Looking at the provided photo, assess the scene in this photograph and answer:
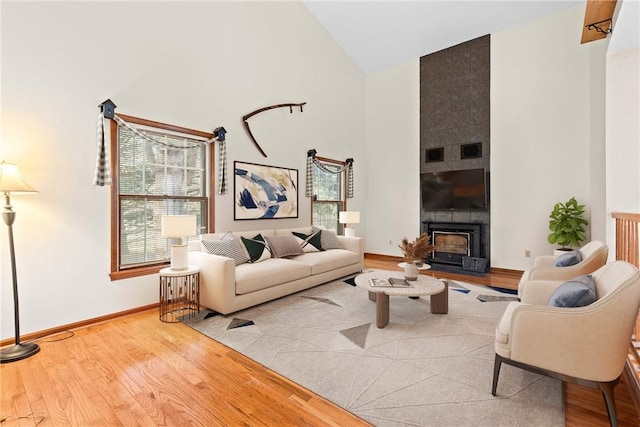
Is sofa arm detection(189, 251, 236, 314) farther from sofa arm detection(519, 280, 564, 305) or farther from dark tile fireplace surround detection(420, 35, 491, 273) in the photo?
dark tile fireplace surround detection(420, 35, 491, 273)

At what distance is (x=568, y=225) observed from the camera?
15.0 ft

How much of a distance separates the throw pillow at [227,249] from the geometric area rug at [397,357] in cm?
68

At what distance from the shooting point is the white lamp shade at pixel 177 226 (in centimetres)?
315

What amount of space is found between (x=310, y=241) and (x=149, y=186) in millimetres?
2405

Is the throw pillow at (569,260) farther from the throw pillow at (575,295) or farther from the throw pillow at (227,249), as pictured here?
the throw pillow at (227,249)

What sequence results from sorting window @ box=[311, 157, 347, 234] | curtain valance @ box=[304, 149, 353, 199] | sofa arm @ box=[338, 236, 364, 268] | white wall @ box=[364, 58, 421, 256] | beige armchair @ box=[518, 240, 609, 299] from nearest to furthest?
1. beige armchair @ box=[518, 240, 609, 299]
2. sofa arm @ box=[338, 236, 364, 268]
3. curtain valance @ box=[304, 149, 353, 199]
4. window @ box=[311, 157, 347, 234]
5. white wall @ box=[364, 58, 421, 256]

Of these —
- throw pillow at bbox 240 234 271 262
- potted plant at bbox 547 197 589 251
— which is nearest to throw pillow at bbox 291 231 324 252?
throw pillow at bbox 240 234 271 262

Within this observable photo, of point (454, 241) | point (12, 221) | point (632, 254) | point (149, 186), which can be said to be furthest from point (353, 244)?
point (12, 221)

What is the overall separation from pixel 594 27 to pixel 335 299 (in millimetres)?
4588

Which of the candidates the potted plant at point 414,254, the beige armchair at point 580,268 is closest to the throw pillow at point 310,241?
the potted plant at point 414,254

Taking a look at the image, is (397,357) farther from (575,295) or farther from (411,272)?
(575,295)

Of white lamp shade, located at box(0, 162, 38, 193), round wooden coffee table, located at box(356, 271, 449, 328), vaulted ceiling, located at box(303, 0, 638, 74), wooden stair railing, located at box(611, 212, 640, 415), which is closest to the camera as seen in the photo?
wooden stair railing, located at box(611, 212, 640, 415)

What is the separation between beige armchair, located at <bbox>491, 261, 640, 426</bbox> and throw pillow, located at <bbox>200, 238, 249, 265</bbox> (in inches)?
114

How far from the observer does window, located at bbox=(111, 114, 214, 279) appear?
11.2 ft
